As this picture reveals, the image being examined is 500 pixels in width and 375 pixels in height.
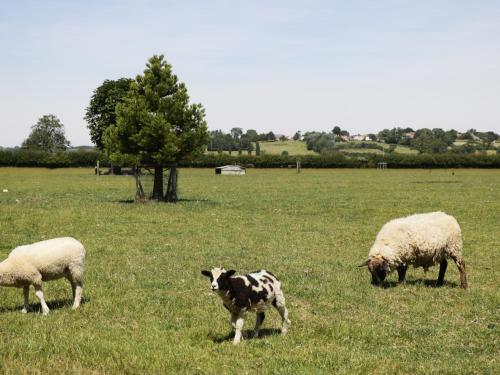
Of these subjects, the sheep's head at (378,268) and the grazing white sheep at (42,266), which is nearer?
the grazing white sheep at (42,266)

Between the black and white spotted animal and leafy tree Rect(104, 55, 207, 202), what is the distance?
2716cm

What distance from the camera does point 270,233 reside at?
23578mm

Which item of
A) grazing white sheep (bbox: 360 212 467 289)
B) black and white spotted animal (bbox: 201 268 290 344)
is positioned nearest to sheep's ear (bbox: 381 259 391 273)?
grazing white sheep (bbox: 360 212 467 289)

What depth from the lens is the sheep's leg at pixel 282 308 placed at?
9781 mm

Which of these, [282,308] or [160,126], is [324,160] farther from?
[282,308]

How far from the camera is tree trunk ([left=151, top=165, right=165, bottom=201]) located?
39.0 m

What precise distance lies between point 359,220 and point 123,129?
1735 centimetres

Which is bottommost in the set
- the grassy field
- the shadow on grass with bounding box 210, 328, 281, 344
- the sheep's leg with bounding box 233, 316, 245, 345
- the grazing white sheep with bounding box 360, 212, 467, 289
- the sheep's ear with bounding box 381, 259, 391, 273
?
the shadow on grass with bounding box 210, 328, 281, 344

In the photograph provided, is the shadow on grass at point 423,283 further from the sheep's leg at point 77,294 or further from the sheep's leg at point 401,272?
the sheep's leg at point 77,294

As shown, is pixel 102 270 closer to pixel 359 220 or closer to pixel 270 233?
pixel 270 233

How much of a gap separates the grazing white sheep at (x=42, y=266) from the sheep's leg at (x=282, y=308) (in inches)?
176

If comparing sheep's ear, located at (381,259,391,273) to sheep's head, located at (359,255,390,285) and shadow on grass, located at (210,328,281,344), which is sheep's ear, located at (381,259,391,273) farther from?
shadow on grass, located at (210,328,281,344)

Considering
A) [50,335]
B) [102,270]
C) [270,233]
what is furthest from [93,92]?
[50,335]

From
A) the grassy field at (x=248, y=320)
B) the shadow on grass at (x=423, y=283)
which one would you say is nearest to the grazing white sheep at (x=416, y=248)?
the shadow on grass at (x=423, y=283)
